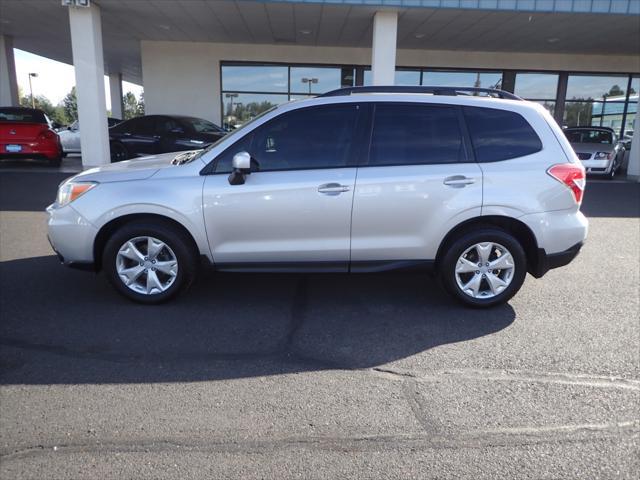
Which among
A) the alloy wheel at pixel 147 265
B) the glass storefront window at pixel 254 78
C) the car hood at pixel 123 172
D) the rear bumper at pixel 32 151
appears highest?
the glass storefront window at pixel 254 78

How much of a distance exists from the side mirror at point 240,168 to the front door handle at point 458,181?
168 cm

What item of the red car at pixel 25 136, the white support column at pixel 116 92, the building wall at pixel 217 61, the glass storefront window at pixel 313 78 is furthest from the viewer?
the white support column at pixel 116 92

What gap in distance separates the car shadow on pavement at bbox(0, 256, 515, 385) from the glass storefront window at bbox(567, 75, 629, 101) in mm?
16733

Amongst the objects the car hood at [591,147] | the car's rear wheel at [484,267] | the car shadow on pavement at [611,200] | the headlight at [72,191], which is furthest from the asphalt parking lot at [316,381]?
the car hood at [591,147]

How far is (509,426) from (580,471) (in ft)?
1.44

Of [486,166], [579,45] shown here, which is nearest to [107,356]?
[486,166]

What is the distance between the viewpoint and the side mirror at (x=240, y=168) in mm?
4129

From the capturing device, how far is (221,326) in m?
4.21

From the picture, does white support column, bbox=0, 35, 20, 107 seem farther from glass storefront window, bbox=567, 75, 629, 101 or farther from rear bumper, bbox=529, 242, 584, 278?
glass storefront window, bbox=567, 75, 629, 101

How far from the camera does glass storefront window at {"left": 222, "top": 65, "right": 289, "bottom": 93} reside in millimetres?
17797

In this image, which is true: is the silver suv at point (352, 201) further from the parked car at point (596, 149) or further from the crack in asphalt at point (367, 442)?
the parked car at point (596, 149)

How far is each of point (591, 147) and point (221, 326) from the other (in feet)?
46.0

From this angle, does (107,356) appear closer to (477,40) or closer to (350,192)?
(350,192)

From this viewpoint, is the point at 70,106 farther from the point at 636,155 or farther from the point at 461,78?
the point at 636,155
